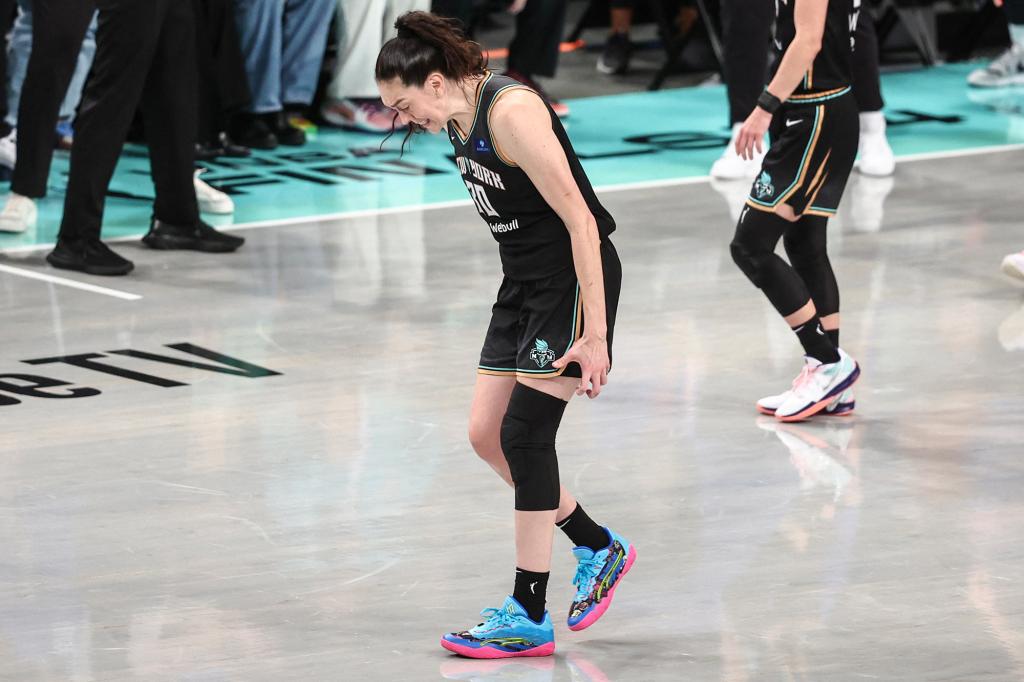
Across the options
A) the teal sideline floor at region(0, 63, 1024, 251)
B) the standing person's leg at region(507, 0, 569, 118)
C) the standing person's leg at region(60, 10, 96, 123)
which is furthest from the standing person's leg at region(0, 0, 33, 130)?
the standing person's leg at region(507, 0, 569, 118)

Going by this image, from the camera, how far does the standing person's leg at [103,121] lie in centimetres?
598

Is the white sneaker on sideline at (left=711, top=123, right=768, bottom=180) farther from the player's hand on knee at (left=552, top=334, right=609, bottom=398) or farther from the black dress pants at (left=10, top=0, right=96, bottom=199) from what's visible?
the player's hand on knee at (left=552, top=334, right=609, bottom=398)

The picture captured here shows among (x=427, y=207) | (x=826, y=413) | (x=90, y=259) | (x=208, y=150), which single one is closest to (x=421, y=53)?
(x=826, y=413)

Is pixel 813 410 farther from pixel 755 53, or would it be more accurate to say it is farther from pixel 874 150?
pixel 755 53

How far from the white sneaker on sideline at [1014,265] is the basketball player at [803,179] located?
1.36 m

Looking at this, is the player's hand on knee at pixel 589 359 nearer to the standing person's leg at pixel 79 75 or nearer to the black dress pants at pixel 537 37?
the standing person's leg at pixel 79 75

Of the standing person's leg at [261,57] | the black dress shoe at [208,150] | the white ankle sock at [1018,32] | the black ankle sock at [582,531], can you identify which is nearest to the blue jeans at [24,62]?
the black dress shoe at [208,150]

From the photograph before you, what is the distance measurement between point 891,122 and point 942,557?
5.69 metres

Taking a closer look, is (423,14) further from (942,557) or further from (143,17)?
(143,17)

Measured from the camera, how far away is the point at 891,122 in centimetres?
896

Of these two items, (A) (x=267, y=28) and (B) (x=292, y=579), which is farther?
(A) (x=267, y=28)

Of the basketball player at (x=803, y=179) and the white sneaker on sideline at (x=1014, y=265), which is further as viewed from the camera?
the white sneaker on sideline at (x=1014, y=265)

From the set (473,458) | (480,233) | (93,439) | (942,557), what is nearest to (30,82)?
(480,233)

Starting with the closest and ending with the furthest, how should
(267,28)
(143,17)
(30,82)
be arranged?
(143,17), (30,82), (267,28)
